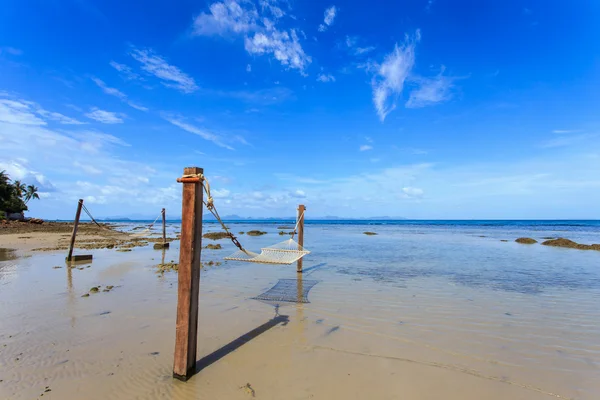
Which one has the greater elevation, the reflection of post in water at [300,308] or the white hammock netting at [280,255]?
the white hammock netting at [280,255]

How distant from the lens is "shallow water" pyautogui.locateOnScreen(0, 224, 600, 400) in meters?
3.75

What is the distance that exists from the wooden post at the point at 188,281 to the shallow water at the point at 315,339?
269 mm

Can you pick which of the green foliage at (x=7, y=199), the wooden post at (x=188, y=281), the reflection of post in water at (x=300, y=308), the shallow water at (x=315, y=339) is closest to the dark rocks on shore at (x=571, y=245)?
the shallow water at (x=315, y=339)

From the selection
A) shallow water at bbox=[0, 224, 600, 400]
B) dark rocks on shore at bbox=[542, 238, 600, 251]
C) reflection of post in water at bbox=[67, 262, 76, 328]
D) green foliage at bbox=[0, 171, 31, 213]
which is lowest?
shallow water at bbox=[0, 224, 600, 400]

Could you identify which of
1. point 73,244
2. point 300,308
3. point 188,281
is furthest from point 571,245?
point 73,244

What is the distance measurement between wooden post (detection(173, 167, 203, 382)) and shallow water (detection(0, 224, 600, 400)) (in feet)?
0.88

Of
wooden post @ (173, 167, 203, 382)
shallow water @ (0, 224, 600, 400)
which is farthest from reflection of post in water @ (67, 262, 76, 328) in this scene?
wooden post @ (173, 167, 203, 382)

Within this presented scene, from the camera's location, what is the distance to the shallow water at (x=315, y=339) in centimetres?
375

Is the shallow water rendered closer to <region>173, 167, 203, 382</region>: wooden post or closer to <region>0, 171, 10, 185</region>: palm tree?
Result: <region>173, 167, 203, 382</region>: wooden post

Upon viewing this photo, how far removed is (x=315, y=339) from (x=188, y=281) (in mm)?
2472

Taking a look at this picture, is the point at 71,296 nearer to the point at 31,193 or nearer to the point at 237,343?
the point at 237,343

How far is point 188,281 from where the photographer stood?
3.82 meters

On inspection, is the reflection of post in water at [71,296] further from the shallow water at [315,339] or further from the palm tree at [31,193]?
the palm tree at [31,193]

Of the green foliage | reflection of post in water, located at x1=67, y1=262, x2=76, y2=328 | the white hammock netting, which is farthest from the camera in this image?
→ the green foliage
